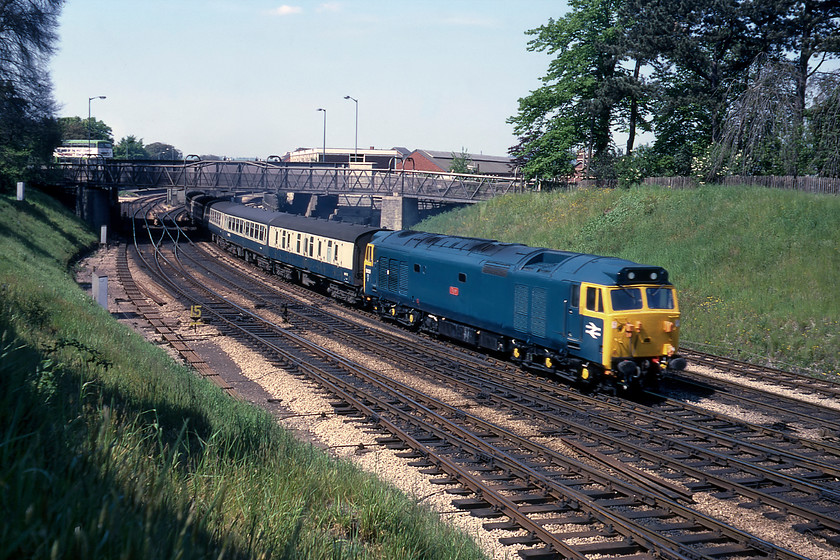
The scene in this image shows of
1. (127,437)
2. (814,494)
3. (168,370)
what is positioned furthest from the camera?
(168,370)

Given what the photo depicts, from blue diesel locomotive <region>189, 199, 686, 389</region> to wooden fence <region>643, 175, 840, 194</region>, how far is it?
1789cm

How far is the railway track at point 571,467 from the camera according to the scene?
9.54m

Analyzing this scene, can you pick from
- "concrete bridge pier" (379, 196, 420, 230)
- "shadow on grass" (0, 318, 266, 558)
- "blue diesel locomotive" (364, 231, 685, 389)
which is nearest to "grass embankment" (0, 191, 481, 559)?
"shadow on grass" (0, 318, 266, 558)

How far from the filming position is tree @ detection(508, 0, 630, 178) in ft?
146

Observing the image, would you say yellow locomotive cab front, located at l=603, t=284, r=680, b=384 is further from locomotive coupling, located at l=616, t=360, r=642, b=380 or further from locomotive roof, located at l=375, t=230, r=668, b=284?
locomotive roof, located at l=375, t=230, r=668, b=284

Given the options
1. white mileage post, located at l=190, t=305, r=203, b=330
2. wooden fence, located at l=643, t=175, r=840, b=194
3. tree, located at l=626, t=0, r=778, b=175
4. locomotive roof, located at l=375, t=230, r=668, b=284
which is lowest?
white mileage post, located at l=190, t=305, r=203, b=330

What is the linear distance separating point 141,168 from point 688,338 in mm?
51672

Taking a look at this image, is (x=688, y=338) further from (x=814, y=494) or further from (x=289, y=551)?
(x=289, y=551)

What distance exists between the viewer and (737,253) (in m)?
28.1

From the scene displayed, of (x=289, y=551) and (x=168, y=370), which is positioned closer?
(x=289, y=551)

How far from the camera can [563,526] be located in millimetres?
10047

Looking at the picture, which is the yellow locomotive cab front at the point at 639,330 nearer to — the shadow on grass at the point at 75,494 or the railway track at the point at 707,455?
the railway track at the point at 707,455

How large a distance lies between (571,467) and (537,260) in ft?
25.9

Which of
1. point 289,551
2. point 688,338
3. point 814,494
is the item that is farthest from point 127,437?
point 688,338
